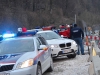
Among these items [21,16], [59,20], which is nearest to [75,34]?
[21,16]

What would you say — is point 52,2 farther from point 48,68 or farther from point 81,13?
point 48,68

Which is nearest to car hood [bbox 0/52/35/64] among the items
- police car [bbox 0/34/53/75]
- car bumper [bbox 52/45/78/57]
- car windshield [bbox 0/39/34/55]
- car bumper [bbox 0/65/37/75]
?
police car [bbox 0/34/53/75]

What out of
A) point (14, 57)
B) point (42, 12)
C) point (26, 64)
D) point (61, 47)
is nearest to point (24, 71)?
point (26, 64)

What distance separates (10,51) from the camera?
8.12 meters

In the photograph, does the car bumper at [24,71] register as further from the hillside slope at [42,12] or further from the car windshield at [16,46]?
the hillside slope at [42,12]

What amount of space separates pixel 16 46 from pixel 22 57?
48.9 inches

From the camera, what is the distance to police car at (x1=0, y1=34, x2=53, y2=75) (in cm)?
684

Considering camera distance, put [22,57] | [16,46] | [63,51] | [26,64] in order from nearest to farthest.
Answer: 1. [26,64]
2. [22,57]
3. [16,46]
4. [63,51]

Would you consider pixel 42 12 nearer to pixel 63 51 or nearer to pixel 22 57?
pixel 63 51

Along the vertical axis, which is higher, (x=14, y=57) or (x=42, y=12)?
(x=42, y=12)

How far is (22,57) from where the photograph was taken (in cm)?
724

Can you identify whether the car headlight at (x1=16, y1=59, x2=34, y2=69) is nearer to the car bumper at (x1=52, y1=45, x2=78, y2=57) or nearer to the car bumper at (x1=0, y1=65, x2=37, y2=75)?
the car bumper at (x1=0, y1=65, x2=37, y2=75)

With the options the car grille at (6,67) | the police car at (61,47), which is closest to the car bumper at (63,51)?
the police car at (61,47)

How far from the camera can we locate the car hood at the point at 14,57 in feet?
22.9
